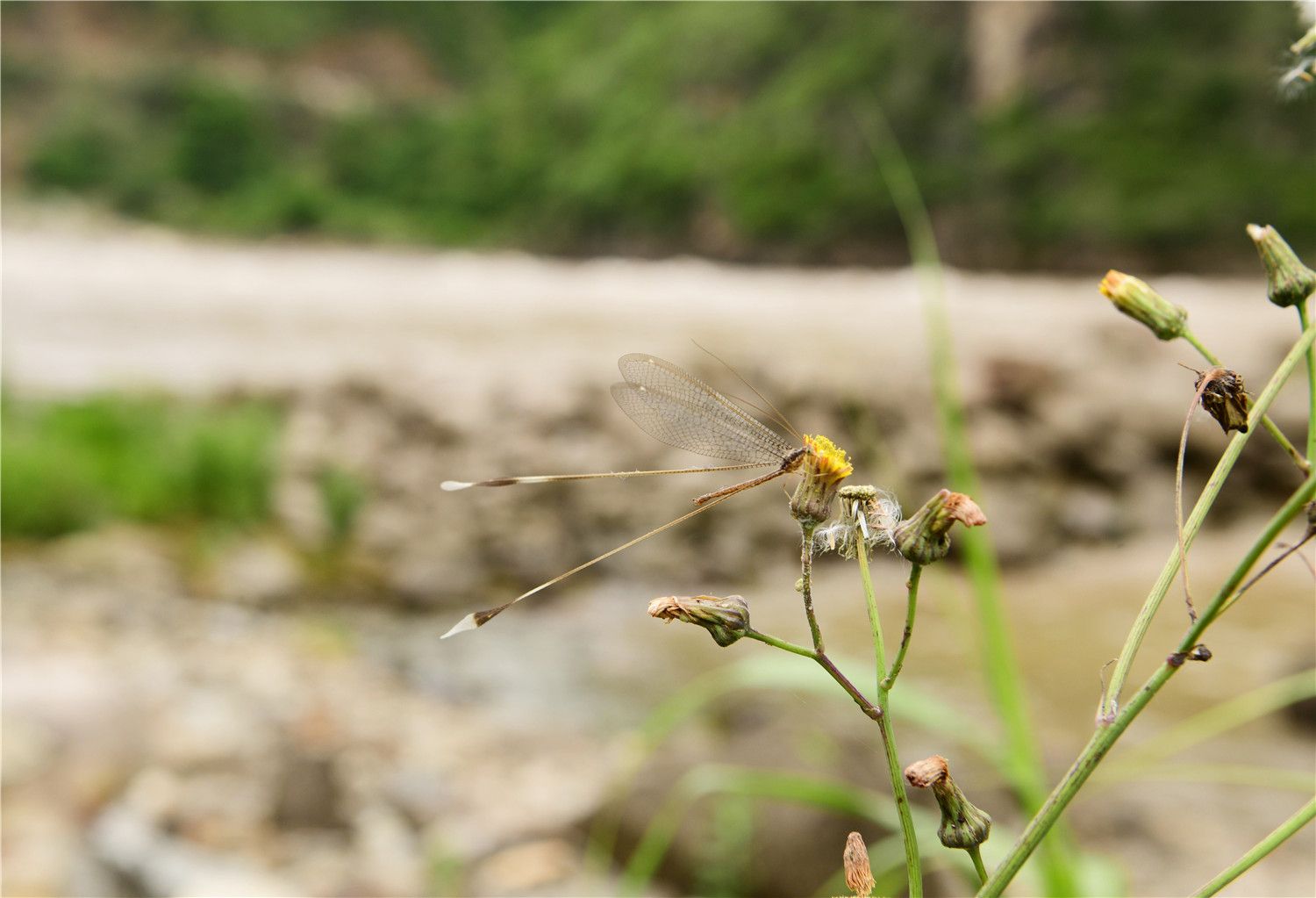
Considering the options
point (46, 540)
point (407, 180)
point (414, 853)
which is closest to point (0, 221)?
point (407, 180)

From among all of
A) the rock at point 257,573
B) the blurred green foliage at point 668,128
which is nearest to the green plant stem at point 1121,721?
the rock at point 257,573

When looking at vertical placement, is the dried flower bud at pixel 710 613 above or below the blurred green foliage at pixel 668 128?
above

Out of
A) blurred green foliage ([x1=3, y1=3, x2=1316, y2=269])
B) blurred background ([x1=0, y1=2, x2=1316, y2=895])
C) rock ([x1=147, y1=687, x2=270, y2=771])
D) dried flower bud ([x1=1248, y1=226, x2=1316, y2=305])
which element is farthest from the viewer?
blurred green foliage ([x1=3, y1=3, x2=1316, y2=269])

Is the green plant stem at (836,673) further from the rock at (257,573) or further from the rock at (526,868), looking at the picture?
the rock at (257,573)

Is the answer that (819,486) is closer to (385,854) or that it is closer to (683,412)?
(683,412)

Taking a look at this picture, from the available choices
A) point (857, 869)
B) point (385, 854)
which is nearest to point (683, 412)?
point (857, 869)

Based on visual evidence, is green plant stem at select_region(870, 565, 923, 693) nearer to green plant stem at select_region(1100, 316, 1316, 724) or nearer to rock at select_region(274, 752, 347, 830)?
green plant stem at select_region(1100, 316, 1316, 724)

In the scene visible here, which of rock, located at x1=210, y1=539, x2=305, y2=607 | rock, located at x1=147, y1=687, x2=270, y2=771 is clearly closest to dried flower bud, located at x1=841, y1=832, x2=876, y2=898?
rock, located at x1=147, y1=687, x2=270, y2=771
